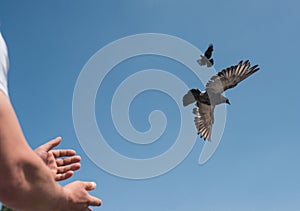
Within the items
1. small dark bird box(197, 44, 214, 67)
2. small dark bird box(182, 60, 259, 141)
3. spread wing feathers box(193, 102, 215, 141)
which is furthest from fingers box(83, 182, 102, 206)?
spread wing feathers box(193, 102, 215, 141)

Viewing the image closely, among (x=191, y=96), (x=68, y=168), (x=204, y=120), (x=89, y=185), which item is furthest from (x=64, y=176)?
(x=204, y=120)

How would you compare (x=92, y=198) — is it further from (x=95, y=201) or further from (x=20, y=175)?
(x=20, y=175)

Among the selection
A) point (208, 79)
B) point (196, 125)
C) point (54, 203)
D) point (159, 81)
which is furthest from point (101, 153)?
point (196, 125)

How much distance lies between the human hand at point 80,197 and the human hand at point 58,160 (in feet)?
2.11

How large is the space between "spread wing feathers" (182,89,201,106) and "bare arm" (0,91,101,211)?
1612 cm

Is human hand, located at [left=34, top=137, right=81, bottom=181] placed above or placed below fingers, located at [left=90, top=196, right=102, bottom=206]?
above

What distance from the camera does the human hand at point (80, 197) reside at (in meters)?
1.74

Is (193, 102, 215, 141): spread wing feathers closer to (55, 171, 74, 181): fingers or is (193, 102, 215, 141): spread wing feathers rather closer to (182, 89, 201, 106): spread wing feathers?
(182, 89, 201, 106): spread wing feathers

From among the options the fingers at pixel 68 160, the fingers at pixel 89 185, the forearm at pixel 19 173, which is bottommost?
the forearm at pixel 19 173

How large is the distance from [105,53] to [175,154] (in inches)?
88.7

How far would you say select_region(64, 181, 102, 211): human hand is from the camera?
1739mm

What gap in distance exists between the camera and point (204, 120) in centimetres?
1922

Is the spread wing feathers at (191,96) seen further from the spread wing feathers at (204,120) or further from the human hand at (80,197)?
the human hand at (80,197)

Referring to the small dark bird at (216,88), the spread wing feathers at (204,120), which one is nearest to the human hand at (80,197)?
the small dark bird at (216,88)
